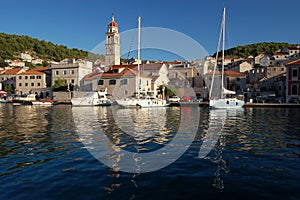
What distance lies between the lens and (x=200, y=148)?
38.7ft

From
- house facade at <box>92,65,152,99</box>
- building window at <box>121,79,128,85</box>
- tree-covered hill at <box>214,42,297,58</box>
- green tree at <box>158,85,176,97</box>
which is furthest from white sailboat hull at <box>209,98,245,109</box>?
tree-covered hill at <box>214,42,297,58</box>

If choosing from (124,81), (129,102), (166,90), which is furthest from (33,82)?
(129,102)

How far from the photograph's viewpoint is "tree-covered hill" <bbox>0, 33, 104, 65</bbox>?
457 feet

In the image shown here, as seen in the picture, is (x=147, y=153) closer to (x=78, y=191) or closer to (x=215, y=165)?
(x=215, y=165)

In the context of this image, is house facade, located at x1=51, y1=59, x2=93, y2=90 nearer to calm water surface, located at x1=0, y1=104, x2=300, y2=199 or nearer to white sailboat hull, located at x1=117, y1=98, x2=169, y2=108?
white sailboat hull, located at x1=117, y1=98, x2=169, y2=108

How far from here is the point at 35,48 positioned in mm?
157125

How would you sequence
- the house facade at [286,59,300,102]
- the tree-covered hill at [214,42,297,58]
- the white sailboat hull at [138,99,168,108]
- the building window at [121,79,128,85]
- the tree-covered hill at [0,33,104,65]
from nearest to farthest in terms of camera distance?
the white sailboat hull at [138,99,168,108] < the house facade at [286,59,300,102] < the building window at [121,79,128,85] < the tree-covered hill at [214,42,297,58] < the tree-covered hill at [0,33,104,65]

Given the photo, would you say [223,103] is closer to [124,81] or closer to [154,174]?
[124,81]

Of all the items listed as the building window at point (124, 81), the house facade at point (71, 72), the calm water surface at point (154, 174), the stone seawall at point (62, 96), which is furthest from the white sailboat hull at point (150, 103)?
the calm water surface at point (154, 174)

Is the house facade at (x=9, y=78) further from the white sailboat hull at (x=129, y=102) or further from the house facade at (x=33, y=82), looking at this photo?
the white sailboat hull at (x=129, y=102)

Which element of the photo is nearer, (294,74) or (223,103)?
(223,103)

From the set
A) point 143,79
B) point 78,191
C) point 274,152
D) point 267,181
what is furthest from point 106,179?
point 143,79

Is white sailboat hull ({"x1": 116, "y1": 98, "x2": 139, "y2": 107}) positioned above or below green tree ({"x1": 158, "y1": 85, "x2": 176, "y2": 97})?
below

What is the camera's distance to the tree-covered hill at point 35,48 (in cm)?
13938
